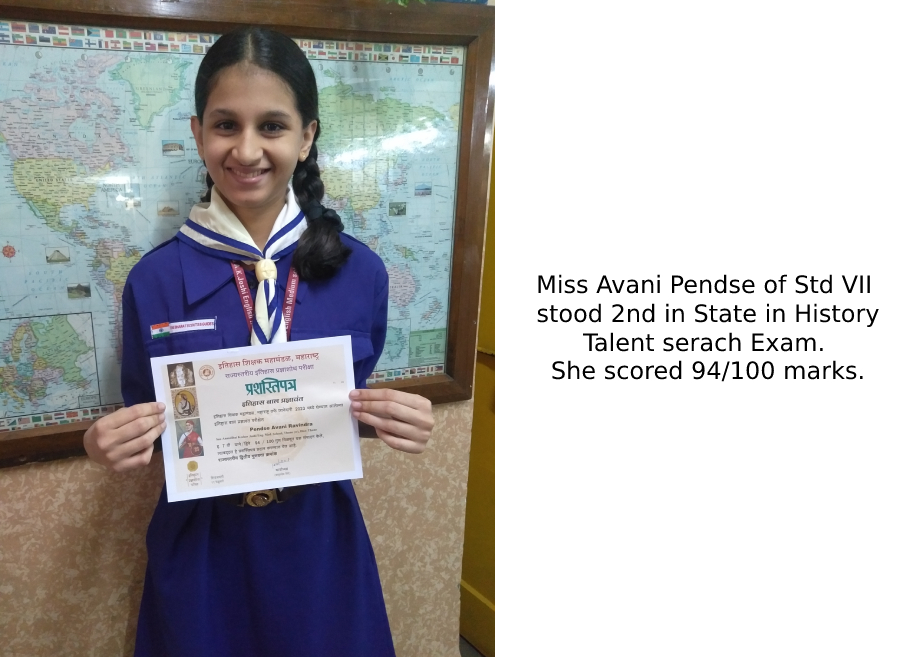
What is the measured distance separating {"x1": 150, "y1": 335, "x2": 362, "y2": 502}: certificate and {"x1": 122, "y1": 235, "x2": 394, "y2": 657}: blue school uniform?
86mm

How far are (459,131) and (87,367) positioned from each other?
0.79m

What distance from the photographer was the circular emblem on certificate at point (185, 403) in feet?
3.14

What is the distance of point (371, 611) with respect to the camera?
1.19 metres

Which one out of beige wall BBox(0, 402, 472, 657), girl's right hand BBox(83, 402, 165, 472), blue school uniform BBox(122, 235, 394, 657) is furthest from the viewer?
beige wall BBox(0, 402, 472, 657)

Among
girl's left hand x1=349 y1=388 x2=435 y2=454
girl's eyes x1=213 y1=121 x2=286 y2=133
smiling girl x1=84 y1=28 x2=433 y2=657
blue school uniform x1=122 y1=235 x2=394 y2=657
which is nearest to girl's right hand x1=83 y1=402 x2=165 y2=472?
smiling girl x1=84 y1=28 x2=433 y2=657

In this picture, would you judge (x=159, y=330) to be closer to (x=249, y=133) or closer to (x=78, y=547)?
(x=249, y=133)

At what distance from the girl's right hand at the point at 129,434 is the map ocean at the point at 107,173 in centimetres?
31

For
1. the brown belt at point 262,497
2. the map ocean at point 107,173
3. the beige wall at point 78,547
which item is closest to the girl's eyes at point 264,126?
the map ocean at point 107,173

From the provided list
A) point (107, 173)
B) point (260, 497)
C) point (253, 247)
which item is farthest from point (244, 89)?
point (260, 497)

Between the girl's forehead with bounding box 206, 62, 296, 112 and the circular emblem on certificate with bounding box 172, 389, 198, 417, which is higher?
the girl's forehead with bounding box 206, 62, 296, 112

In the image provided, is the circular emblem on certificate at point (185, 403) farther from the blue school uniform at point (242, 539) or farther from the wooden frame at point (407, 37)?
the wooden frame at point (407, 37)

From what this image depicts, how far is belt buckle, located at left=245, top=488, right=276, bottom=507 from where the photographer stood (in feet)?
3.46

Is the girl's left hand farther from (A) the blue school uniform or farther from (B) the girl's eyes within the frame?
(B) the girl's eyes

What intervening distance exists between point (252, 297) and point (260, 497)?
11.8 inches
